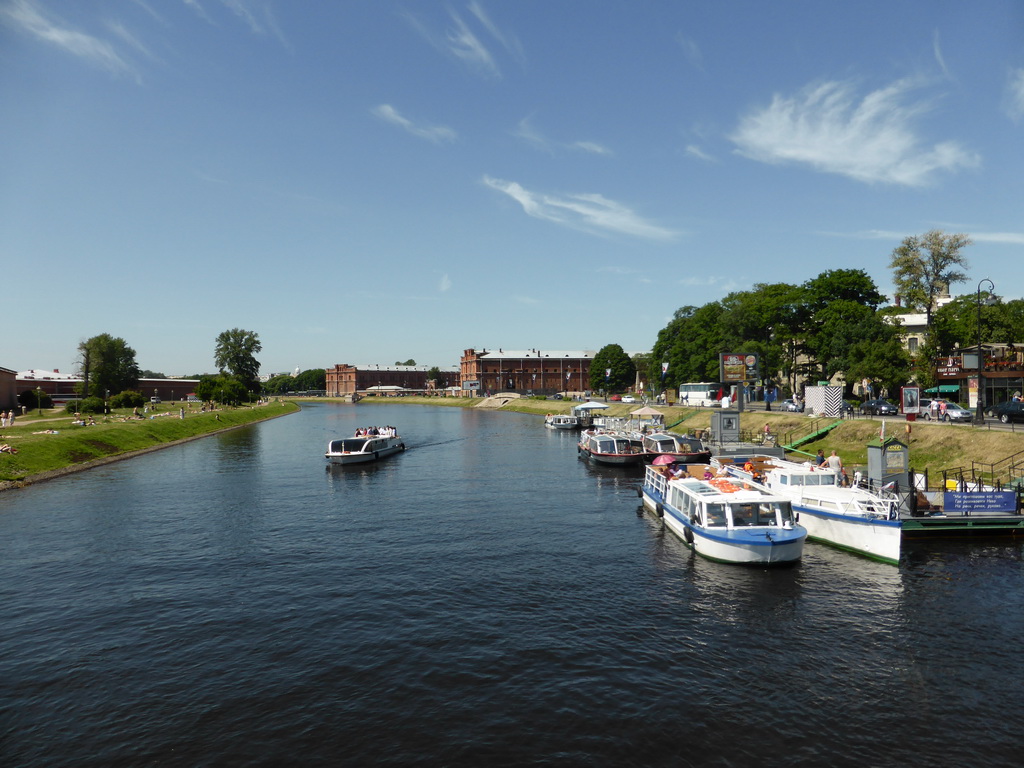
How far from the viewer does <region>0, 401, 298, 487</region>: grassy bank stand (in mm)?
55312

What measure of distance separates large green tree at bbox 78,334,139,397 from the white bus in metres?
135

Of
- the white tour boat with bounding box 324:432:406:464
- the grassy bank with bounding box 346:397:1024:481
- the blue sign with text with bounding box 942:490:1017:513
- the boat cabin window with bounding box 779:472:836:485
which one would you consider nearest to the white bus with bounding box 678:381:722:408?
the grassy bank with bounding box 346:397:1024:481

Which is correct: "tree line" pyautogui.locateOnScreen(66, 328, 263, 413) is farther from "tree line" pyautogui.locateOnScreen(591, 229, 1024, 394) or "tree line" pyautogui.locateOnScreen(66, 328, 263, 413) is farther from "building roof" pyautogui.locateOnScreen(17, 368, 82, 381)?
"tree line" pyautogui.locateOnScreen(591, 229, 1024, 394)

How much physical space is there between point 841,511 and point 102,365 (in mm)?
172058

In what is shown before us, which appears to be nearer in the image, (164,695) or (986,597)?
(164,695)

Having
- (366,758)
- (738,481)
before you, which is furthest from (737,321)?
(366,758)

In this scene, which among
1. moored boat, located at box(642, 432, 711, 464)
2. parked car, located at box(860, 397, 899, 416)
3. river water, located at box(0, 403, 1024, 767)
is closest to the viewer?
river water, located at box(0, 403, 1024, 767)

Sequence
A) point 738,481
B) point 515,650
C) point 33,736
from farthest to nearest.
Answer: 1. point 738,481
2. point 515,650
3. point 33,736

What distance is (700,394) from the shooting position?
112m

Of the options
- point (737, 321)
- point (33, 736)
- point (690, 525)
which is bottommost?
point (33, 736)

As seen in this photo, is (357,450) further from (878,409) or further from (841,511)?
(878,409)

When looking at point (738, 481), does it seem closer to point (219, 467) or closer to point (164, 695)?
point (164, 695)

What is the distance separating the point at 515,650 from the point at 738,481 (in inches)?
778

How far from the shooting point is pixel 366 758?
14844 millimetres
